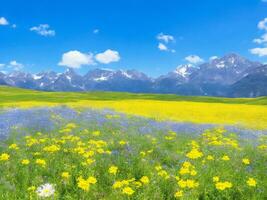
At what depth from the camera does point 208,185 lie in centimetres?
852

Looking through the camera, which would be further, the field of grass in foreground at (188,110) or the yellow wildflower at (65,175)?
the field of grass in foreground at (188,110)

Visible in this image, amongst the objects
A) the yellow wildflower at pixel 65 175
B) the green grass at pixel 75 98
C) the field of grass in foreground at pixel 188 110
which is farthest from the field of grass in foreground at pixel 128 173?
the green grass at pixel 75 98

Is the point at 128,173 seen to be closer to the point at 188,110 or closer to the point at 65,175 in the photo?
the point at 65,175

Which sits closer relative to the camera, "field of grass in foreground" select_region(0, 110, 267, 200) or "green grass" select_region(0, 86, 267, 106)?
"field of grass in foreground" select_region(0, 110, 267, 200)

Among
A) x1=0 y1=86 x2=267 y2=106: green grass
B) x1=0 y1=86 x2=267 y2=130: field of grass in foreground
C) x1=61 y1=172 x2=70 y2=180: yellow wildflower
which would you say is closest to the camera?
x1=61 y1=172 x2=70 y2=180: yellow wildflower

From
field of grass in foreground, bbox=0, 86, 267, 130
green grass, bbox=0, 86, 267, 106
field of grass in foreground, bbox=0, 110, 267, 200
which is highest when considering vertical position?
field of grass in foreground, bbox=0, 110, 267, 200

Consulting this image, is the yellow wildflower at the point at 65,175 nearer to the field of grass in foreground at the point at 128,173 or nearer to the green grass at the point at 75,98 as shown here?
the field of grass in foreground at the point at 128,173

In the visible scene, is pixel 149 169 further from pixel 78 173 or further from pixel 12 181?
pixel 12 181

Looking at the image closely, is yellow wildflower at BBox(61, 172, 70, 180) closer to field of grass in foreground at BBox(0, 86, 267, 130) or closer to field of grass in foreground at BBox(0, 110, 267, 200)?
field of grass in foreground at BBox(0, 110, 267, 200)

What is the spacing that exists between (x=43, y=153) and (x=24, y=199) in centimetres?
368

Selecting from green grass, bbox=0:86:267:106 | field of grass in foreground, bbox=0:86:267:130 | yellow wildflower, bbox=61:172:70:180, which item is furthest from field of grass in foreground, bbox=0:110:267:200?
green grass, bbox=0:86:267:106

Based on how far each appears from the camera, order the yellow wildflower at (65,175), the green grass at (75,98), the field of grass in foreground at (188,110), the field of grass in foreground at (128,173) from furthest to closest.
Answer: the green grass at (75,98) < the field of grass in foreground at (188,110) < the yellow wildflower at (65,175) < the field of grass in foreground at (128,173)

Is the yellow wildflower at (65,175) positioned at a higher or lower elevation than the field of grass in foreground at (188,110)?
higher

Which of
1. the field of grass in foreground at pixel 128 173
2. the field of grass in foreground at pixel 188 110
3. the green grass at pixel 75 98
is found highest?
the field of grass in foreground at pixel 128 173
